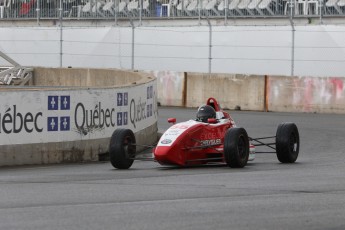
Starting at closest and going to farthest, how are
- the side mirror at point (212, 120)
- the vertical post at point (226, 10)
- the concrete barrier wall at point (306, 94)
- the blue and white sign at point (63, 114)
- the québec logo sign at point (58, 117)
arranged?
1. the side mirror at point (212, 120)
2. the blue and white sign at point (63, 114)
3. the québec logo sign at point (58, 117)
4. the concrete barrier wall at point (306, 94)
5. the vertical post at point (226, 10)

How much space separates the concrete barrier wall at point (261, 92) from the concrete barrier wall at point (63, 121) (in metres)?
A: 11.0

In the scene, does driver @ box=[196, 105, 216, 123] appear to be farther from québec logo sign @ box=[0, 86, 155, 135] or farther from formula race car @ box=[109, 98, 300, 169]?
québec logo sign @ box=[0, 86, 155, 135]

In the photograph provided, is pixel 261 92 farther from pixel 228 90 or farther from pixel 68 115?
pixel 68 115

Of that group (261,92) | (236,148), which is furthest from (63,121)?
(261,92)

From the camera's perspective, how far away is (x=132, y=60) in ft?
121

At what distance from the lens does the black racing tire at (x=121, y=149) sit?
16328 millimetres

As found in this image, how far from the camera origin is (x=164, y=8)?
40281mm

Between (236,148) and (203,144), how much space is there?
826 mm

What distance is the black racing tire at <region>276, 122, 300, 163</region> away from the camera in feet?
56.4

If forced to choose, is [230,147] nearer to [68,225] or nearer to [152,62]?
[68,225]

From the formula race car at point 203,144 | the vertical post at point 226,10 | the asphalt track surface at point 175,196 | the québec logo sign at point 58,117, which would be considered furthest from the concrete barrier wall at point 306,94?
the québec logo sign at point 58,117

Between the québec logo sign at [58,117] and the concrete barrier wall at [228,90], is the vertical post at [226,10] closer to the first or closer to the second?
the concrete barrier wall at [228,90]

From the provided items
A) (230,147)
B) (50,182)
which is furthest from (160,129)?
(50,182)

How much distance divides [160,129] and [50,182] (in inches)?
465
